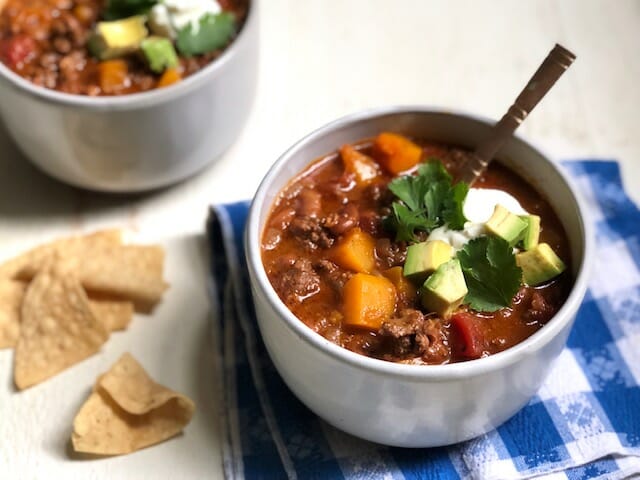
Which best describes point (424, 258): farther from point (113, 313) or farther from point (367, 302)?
point (113, 313)

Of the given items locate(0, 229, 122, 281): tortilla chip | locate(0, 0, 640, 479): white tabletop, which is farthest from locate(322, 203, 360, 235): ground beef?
locate(0, 229, 122, 281): tortilla chip

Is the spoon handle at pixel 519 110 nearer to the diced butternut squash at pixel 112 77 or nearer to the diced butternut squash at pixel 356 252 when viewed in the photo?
the diced butternut squash at pixel 356 252

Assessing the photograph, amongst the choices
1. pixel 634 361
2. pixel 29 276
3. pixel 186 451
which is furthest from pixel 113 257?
pixel 634 361

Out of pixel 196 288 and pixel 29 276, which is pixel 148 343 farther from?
pixel 29 276

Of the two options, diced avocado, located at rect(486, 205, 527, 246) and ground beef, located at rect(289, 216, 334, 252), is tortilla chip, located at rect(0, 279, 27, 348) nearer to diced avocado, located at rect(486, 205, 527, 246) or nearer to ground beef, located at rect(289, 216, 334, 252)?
ground beef, located at rect(289, 216, 334, 252)

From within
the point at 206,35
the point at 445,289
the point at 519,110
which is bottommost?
the point at 206,35

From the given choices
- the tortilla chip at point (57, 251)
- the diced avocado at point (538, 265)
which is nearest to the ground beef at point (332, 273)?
the diced avocado at point (538, 265)

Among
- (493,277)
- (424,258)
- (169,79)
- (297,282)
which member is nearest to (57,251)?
(169,79)
